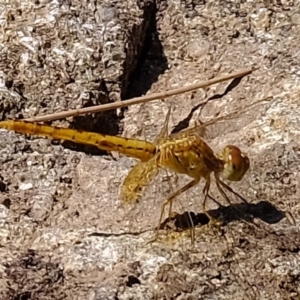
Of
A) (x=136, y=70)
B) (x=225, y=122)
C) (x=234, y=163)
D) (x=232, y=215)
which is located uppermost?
(x=136, y=70)

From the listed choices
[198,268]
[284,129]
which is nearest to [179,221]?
[198,268]

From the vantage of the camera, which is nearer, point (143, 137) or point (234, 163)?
point (234, 163)

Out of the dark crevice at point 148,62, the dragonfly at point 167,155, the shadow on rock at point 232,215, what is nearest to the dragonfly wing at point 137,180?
the dragonfly at point 167,155

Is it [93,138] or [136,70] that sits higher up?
[136,70]

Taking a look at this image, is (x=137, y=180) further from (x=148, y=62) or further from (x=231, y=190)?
(x=148, y=62)

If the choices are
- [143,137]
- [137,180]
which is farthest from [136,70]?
[137,180]

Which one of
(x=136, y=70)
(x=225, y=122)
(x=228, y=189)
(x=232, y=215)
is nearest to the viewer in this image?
(x=232, y=215)

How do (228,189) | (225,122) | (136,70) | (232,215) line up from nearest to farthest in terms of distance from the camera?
(232,215), (228,189), (225,122), (136,70)

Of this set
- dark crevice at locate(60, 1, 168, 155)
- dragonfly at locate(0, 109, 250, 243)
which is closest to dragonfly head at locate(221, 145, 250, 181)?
dragonfly at locate(0, 109, 250, 243)
